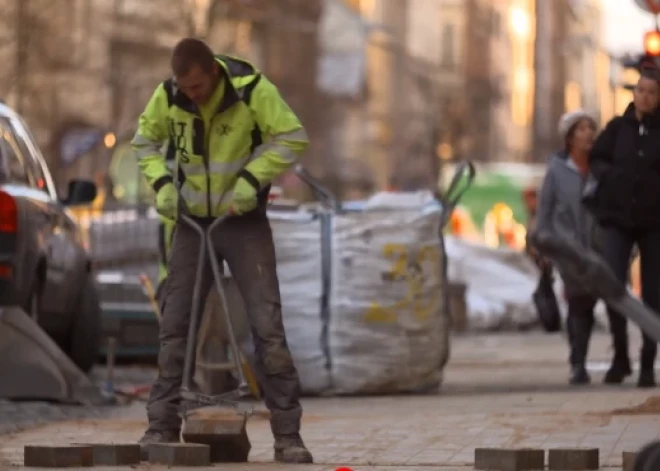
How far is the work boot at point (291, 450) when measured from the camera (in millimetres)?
8594

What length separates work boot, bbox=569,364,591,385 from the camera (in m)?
13.9

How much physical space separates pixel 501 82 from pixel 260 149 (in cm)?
9445

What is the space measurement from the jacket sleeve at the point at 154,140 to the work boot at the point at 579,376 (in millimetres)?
5509

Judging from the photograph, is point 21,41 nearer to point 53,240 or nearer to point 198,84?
point 53,240

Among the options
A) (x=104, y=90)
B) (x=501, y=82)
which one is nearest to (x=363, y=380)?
(x=104, y=90)

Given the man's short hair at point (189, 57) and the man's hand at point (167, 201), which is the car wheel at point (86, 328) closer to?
the man's hand at point (167, 201)

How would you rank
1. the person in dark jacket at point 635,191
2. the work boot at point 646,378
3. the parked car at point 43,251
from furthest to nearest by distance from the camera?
the work boot at point 646,378, the person in dark jacket at point 635,191, the parked car at point 43,251

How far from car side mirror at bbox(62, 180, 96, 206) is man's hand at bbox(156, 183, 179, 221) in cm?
488

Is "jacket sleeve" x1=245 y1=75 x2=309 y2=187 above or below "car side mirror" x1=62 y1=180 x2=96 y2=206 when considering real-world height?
above

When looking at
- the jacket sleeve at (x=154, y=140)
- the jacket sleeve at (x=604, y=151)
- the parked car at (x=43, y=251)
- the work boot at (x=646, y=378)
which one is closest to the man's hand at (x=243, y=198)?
the jacket sleeve at (x=154, y=140)

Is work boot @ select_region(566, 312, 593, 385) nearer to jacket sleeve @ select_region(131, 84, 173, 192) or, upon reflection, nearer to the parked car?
the parked car

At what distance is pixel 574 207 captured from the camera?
1415 cm

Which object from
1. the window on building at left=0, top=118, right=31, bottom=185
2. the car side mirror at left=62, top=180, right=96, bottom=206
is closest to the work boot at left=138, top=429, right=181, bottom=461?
the window on building at left=0, top=118, right=31, bottom=185

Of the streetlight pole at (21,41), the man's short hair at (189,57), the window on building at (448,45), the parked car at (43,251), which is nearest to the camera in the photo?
the man's short hair at (189,57)
